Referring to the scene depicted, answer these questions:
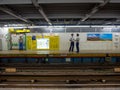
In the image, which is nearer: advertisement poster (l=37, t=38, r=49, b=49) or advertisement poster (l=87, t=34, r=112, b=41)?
advertisement poster (l=87, t=34, r=112, b=41)

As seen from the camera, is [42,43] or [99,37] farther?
[42,43]

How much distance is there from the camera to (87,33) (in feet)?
48.1

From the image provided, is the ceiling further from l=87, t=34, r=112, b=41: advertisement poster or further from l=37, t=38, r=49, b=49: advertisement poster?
l=37, t=38, r=49, b=49: advertisement poster

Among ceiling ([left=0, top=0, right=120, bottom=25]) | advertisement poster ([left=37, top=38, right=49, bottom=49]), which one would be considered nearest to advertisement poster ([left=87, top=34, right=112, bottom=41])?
advertisement poster ([left=37, top=38, right=49, bottom=49])

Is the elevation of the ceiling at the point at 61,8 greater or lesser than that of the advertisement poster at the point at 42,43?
greater

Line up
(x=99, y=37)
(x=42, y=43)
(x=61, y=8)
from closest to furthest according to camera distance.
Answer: (x=61, y=8), (x=99, y=37), (x=42, y=43)

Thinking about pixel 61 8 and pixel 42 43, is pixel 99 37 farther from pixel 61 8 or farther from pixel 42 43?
pixel 61 8

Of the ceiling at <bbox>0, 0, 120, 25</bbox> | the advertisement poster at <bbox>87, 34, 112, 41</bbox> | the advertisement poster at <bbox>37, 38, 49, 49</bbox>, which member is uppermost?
the ceiling at <bbox>0, 0, 120, 25</bbox>

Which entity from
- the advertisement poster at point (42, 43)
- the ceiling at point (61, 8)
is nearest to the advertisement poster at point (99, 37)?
the advertisement poster at point (42, 43)

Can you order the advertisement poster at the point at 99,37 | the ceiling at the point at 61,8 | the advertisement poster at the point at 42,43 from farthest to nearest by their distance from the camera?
the advertisement poster at the point at 42,43 < the advertisement poster at the point at 99,37 < the ceiling at the point at 61,8

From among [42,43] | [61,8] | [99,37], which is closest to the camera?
[61,8]

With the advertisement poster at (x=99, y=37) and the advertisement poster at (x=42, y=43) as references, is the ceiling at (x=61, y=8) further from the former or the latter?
the advertisement poster at (x=42, y=43)

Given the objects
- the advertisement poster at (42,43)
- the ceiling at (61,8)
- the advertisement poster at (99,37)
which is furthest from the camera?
the advertisement poster at (42,43)

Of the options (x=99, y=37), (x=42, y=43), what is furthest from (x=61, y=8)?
(x=99, y=37)
